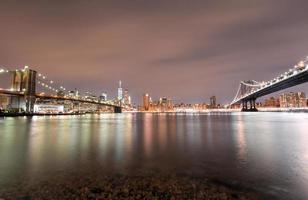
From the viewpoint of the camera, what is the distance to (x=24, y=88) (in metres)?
73.1

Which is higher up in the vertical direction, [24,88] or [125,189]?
[24,88]

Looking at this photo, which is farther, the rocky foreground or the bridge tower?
the bridge tower

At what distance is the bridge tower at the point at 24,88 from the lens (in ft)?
230

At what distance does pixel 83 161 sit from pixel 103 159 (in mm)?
853

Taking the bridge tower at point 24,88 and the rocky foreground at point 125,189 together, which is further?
the bridge tower at point 24,88

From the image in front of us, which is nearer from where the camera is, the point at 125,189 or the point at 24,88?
the point at 125,189

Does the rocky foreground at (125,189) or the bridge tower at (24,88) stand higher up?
the bridge tower at (24,88)

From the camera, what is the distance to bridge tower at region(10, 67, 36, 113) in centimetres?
7019

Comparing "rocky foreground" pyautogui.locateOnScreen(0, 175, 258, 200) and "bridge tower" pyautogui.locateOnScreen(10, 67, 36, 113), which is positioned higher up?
"bridge tower" pyautogui.locateOnScreen(10, 67, 36, 113)

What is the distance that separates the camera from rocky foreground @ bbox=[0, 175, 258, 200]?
5441mm

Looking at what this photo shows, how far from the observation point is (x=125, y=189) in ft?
19.5

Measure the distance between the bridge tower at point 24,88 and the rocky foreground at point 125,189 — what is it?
238ft

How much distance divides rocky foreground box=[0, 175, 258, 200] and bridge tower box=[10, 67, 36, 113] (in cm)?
7258

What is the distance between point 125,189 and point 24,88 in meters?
79.0
